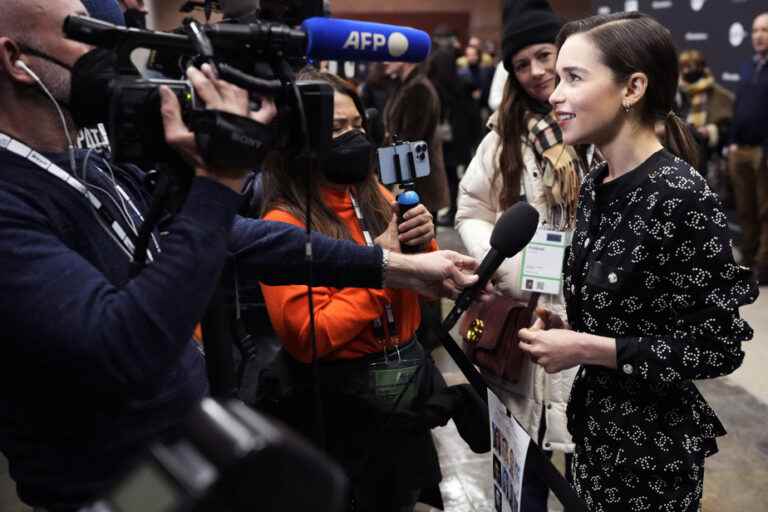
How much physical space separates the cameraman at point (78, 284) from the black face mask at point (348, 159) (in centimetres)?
63

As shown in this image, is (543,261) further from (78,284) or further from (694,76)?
(694,76)

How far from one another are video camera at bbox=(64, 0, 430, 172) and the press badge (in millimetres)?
804

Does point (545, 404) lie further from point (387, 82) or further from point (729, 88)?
point (729, 88)

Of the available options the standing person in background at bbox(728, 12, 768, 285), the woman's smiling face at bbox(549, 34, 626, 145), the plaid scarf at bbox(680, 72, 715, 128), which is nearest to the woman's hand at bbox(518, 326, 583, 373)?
the woman's smiling face at bbox(549, 34, 626, 145)

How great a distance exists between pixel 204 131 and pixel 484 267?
609mm

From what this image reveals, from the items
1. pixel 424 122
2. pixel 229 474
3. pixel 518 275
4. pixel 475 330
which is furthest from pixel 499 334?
pixel 424 122

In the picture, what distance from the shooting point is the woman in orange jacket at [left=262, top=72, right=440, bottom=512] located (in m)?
1.73

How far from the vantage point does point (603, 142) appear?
1.55m

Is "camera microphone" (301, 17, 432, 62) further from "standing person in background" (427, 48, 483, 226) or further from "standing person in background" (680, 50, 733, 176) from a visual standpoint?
"standing person in background" (680, 50, 733, 176)

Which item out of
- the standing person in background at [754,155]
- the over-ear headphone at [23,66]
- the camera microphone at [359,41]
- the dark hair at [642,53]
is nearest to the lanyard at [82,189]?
the over-ear headphone at [23,66]

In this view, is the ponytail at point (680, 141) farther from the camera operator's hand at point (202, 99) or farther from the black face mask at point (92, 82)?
the black face mask at point (92, 82)

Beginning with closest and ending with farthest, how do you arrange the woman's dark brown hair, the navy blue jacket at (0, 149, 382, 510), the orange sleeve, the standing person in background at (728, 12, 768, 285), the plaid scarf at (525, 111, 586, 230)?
the navy blue jacket at (0, 149, 382, 510) < the orange sleeve < the woman's dark brown hair < the plaid scarf at (525, 111, 586, 230) < the standing person in background at (728, 12, 768, 285)

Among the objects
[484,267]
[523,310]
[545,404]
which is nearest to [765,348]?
[545,404]

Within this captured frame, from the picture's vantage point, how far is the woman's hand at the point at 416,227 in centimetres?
160
